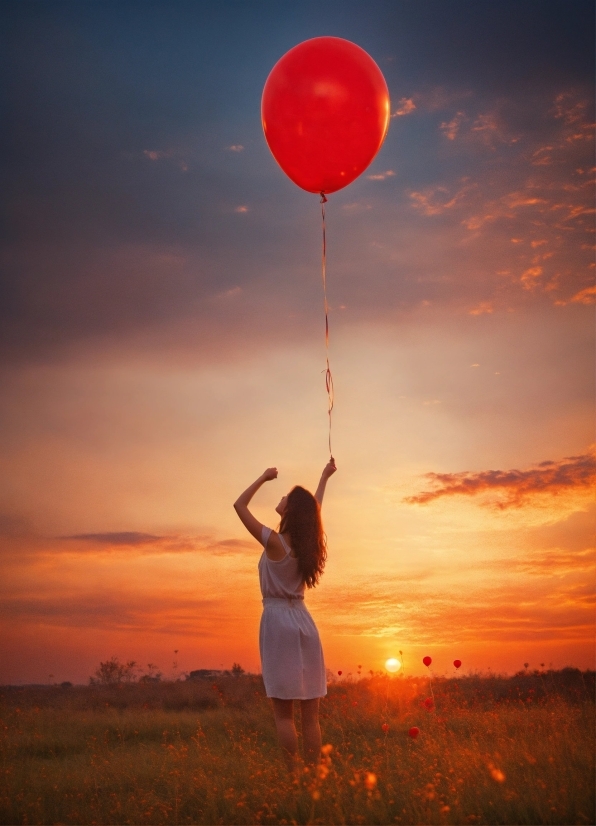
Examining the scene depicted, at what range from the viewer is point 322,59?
6539mm

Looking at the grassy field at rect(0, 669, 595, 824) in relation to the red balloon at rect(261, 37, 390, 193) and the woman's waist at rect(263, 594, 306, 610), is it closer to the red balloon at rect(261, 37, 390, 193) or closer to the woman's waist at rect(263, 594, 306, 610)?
the woman's waist at rect(263, 594, 306, 610)

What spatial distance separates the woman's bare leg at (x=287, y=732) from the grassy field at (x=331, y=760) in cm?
17

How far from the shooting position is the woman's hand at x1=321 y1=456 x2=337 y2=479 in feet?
21.0

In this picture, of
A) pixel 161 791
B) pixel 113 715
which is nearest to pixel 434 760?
pixel 161 791

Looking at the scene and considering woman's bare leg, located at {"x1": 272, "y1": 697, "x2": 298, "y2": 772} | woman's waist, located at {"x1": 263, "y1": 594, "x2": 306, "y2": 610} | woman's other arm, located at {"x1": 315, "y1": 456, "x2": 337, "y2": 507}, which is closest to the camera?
woman's bare leg, located at {"x1": 272, "y1": 697, "x2": 298, "y2": 772}

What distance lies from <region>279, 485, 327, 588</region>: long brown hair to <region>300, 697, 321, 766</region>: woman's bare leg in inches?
36.4

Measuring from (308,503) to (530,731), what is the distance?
406 cm

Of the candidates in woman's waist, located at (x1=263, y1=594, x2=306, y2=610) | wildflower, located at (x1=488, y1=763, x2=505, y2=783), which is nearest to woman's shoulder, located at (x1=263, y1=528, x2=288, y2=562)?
woman's waist, located at (x1=263, y1=594, x2=306, y2=610)

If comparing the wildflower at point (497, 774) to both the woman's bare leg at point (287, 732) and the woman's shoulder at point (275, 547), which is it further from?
the woman's shoulder at point (275, 547)

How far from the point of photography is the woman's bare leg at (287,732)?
543 cm

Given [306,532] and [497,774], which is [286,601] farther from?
[497,774]

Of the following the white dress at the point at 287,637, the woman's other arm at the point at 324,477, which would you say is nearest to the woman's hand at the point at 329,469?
the woman's other arm at the point at 324,477

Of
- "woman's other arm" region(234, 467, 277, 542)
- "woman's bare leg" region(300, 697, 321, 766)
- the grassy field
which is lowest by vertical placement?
the grassy field

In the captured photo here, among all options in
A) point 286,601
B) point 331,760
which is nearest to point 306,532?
point 286,601
